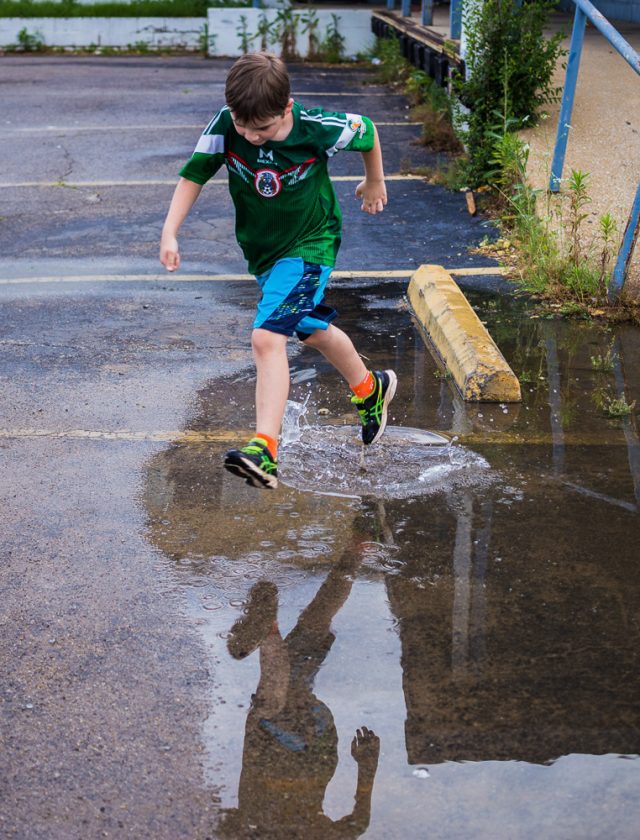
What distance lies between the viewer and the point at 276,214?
152 inches

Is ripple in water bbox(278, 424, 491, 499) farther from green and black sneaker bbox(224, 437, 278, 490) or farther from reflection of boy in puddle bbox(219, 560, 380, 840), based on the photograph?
reflection of boy in puddle bbox(219, 560, 380, 840)

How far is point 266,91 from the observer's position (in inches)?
137

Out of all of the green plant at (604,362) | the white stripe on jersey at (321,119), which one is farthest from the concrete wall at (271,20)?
the white stripe on jersey at (321,119)

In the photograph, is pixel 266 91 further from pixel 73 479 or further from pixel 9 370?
pixel 9 370

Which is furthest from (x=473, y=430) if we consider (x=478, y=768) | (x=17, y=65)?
(x=17, y=65)

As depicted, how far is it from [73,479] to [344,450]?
1.10 meters

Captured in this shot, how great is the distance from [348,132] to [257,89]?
1.58 feet

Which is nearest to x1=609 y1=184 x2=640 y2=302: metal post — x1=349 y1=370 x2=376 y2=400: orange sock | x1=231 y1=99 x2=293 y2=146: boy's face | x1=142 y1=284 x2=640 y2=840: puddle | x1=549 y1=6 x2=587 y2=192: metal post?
x1=142 y1=284 x2=640 y2=840: puddle

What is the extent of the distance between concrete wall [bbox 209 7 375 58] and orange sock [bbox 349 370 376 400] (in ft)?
54.6

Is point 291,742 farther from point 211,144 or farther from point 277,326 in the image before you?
point 211,144

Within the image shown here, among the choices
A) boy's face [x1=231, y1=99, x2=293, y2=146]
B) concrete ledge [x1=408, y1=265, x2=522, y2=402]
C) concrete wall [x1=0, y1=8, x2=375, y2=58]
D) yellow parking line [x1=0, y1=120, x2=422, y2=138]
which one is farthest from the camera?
concrete wall [x1=0, y1=8, x2=375, y2=58]

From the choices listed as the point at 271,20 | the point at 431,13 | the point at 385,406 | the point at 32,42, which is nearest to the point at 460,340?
the point at 385,406

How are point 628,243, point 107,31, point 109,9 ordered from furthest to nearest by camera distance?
1. point 109,9
2. point 107,31
3. point 628,243

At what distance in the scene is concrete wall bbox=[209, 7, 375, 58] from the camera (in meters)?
19.6
